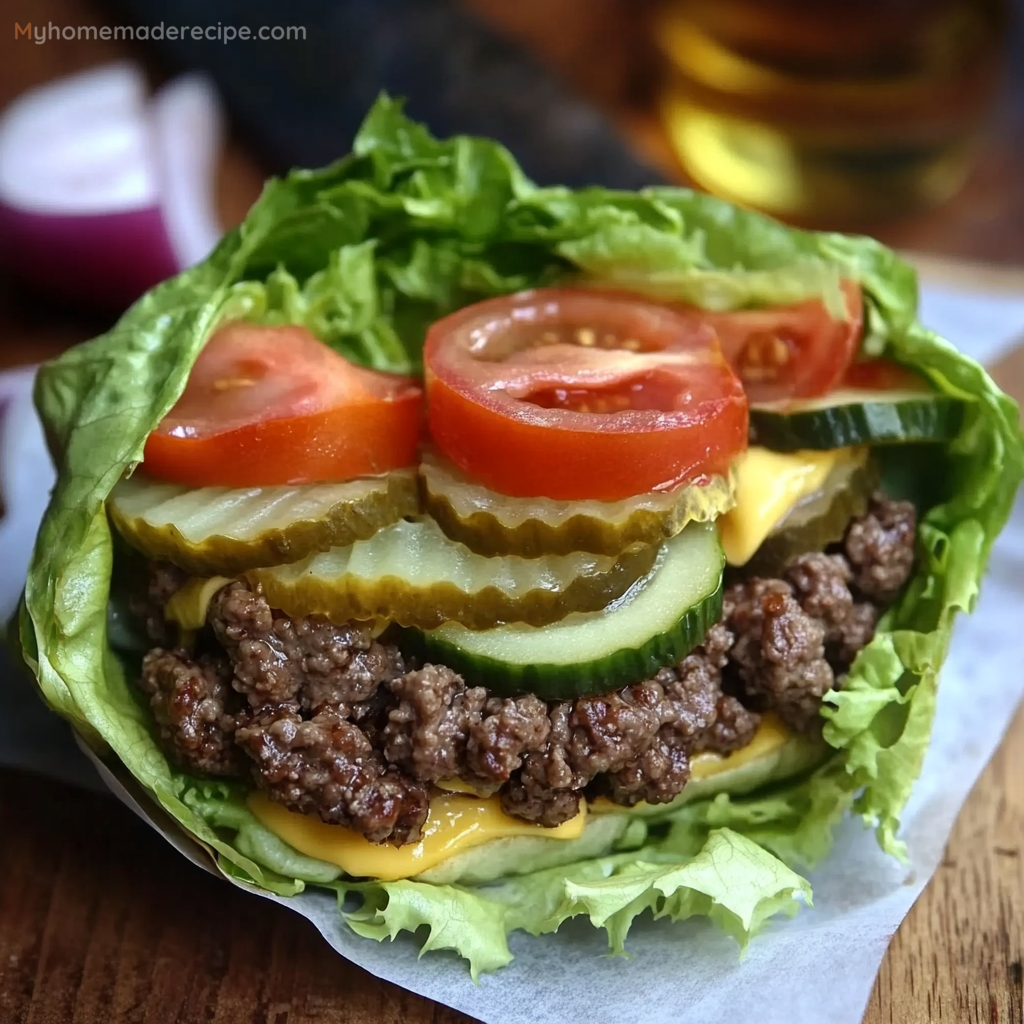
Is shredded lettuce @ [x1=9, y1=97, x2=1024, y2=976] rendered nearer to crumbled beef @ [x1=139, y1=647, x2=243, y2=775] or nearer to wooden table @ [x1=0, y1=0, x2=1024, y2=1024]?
crumbled beef @ [x1=139, y1=647, x2=243, y2=775]

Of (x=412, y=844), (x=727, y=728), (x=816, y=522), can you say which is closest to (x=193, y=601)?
(x=412, y=844)

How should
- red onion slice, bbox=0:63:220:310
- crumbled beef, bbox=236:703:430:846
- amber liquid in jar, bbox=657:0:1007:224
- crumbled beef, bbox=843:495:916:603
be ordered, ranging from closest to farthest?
crumbled beef, bbox=236:703:430:846 < crumbled beef, bbox=843:495:916:603 < red onion slice, bbox=0:63:220:310 < amber liquid in jar, bbox=657:0:1007:224

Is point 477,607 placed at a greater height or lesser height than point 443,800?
greater

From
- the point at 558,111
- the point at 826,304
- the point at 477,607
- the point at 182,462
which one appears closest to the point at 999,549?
the point at 826,304

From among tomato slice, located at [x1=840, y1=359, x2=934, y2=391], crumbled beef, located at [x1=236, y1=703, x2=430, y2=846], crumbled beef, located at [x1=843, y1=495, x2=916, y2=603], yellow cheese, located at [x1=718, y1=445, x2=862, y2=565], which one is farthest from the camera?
tomato slice, located at [x1=840, y1=359, x2=934, y2=391]

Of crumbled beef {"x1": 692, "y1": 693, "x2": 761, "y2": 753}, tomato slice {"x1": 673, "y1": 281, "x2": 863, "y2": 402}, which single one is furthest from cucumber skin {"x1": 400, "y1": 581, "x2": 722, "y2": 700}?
tomato slice {"x1": 673, "y1": 281, "x2": 863, "y2": 402}

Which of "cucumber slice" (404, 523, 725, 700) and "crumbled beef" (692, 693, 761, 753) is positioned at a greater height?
"cucumber slice" (404, 523, 725, 700)

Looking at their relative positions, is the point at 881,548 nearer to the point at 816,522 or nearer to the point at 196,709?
the point at 816,522

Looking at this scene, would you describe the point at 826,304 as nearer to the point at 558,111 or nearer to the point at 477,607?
the point at 477,607
